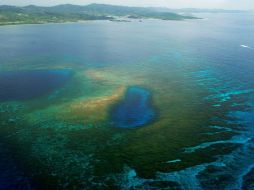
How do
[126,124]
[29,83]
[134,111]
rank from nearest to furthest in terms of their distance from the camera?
[126,124] → [134,111] → [29,83]

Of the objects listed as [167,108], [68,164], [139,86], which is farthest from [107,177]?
[139,86]

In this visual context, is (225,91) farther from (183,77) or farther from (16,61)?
(16,61)

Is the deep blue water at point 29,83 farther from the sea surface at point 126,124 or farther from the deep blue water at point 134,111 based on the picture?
the deep blue water at point 134,111

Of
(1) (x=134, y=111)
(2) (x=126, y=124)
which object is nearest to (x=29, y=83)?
(1) (x=134, y=111)

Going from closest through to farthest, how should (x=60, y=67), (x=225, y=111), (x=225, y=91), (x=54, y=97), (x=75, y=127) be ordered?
1. (x=75, y=127)
2. (x=225, y=111)
3. (x=54, y=97)
4. (x=225, y=91)
5. (x=60, y=67)

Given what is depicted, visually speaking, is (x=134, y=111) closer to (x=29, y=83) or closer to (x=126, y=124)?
(x=126, y=124)

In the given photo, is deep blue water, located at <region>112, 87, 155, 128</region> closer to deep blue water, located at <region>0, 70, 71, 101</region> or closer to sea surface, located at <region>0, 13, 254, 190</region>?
sea surface, located at <region>0, 13, 254, 190</region>
